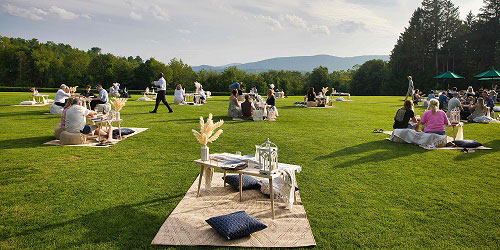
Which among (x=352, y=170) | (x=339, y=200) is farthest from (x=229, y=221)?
(x=352, y=170)

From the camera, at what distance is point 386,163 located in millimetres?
8008

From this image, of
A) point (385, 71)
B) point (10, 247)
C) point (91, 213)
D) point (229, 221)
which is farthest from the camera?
point (385, 71)

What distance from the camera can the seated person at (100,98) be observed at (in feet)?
52.6

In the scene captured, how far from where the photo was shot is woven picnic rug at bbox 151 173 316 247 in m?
4.23

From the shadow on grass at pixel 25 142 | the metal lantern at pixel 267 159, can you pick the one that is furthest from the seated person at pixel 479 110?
the shadow on grass at pixel 25 142

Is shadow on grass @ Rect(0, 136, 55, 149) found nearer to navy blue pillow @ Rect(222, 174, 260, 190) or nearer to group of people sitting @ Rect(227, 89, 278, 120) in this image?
navy blue pillow @ Rect(222, 174, 260, 190)

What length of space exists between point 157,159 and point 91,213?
3171 millimetres

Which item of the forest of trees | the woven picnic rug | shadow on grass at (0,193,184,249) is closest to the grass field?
shadow on grass at (0,193,184,249)

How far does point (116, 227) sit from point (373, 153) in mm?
6752

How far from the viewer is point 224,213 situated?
5121 mm

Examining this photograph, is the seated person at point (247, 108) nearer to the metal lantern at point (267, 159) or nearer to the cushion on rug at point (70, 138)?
the cushion on rug at point (70, 138)

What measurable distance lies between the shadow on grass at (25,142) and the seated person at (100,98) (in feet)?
18.8

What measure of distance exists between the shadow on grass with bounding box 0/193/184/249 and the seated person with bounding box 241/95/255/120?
10.9 meters

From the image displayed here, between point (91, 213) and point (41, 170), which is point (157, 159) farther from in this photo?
point (91, 213)
